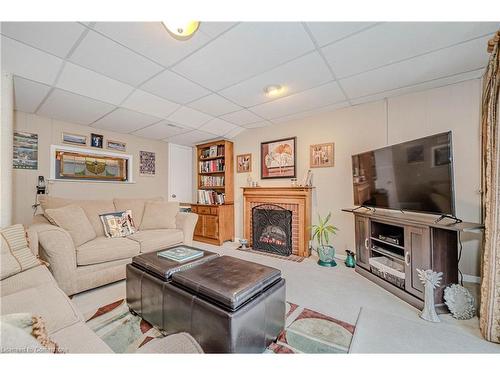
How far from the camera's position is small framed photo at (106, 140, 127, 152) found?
3.67 m

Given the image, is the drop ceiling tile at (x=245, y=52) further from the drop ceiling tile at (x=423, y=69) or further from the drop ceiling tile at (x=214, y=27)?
the drop ceiling tile at (x=423, y=69)

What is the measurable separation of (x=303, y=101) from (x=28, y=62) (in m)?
2.92

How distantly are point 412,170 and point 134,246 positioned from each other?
308cm

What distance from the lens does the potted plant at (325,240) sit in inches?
113

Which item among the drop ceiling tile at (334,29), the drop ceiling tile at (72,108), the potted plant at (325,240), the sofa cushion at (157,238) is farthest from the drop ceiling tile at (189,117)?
the potted plant at (325,240)

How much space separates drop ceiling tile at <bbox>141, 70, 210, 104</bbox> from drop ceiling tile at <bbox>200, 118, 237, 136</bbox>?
32.4 inches

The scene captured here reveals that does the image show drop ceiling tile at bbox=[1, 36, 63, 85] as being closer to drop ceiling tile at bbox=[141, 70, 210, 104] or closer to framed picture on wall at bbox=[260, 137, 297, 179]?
drop ceiling tile at bbox=[141, 70, 210, 104]

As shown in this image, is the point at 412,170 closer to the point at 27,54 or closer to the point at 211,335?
the point at 211,335

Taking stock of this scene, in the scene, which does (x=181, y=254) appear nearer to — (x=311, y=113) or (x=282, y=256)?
(x=282, y=256)

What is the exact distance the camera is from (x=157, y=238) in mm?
2643

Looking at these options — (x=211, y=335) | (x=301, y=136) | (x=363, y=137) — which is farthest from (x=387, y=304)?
(x=301, y=136)

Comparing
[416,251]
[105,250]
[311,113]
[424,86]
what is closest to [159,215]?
[105,250]

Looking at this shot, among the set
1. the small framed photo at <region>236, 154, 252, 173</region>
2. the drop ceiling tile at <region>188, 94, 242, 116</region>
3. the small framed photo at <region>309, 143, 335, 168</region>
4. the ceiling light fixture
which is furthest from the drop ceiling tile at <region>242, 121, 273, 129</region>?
the ceiling light fixture

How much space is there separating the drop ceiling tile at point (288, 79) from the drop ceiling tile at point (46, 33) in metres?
1.41
